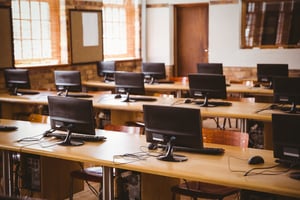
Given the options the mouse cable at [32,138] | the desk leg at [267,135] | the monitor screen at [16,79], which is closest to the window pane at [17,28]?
the monitor screen at [16,79]

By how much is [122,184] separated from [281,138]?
1.37 m

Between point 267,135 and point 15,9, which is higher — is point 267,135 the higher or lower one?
the lower one

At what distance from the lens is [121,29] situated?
36.8 feet

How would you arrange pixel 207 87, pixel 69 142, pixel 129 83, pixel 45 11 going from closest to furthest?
pixel 69 142
pixel 207 87
pixel 129 83
pixel 45 11

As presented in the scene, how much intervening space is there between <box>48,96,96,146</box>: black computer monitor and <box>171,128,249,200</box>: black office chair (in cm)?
86

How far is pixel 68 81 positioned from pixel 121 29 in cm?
427

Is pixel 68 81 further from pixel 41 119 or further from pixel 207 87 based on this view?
pixel 207 87

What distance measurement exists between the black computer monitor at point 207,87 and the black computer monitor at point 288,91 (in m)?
0.64

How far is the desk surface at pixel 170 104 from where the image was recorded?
17.7ft

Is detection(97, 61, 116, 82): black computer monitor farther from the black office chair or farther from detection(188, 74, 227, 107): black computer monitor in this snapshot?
the black office chair

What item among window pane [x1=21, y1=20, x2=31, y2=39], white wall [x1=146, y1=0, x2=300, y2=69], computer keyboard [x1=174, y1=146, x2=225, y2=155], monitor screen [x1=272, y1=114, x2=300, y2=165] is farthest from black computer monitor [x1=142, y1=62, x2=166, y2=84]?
monitor screen [x1=272, y1=114, x2=300, y2=165]

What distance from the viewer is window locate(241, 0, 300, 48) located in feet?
32.3

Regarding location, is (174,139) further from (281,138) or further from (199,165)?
(281,138)

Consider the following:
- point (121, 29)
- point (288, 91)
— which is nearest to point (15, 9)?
point (121, 29)
